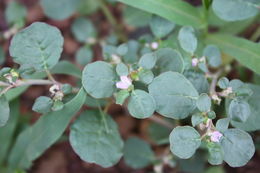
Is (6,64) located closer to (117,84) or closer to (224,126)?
(117,84)

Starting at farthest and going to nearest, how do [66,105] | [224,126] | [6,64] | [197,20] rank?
[6,64] → [197,20] → [66,105] → [224,126]

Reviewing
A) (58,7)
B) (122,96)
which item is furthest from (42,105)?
(58,7)

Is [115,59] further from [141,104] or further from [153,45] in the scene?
[141,104]

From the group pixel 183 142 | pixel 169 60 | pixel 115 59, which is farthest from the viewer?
pixel 115 59

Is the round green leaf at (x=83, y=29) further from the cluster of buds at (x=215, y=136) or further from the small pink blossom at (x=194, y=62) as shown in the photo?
the cluster of buds at (x=215, y=136)

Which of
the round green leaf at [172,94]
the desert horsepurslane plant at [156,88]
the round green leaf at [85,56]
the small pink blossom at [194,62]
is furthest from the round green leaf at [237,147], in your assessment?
the round green leaf at [85,56]

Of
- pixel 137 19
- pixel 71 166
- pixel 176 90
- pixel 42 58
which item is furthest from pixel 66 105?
pixel 71 166
